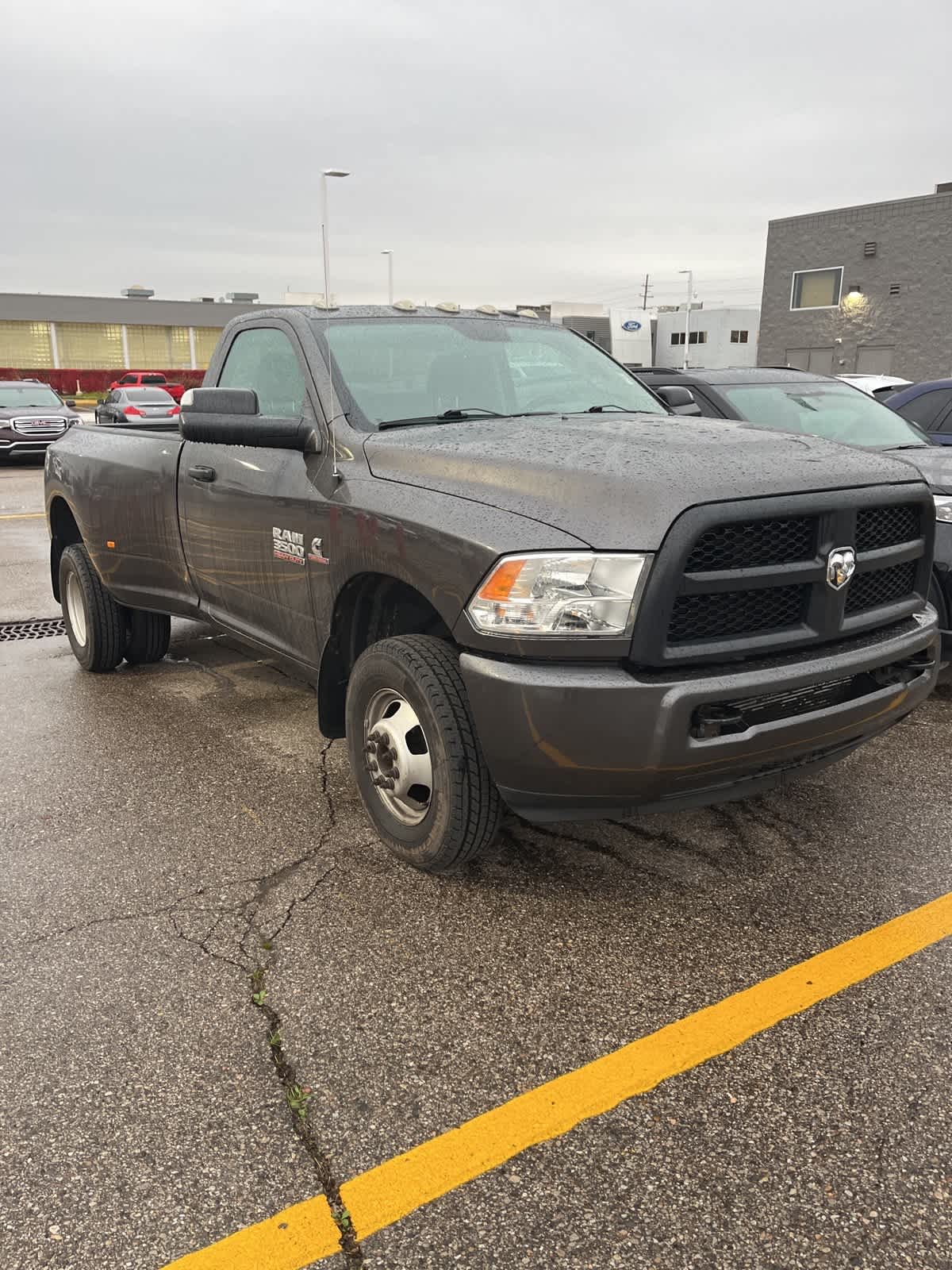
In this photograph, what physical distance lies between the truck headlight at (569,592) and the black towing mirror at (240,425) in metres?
1.30

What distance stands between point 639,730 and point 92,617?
407 centimetres

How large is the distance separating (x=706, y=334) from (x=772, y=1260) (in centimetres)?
6364

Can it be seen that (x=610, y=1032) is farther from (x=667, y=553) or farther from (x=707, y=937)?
(x=667, y=553)

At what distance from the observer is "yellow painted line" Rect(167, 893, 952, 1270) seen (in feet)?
6.52

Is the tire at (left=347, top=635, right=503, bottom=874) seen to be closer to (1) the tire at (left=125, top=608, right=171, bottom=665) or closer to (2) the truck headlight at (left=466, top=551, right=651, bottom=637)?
(2) the truck headlight at (left=466, top=551, right=651, bottom=637)

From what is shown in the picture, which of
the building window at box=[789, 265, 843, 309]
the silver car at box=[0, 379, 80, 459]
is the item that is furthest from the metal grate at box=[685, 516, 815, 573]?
the building window at box=[789, 265, 843, 309]

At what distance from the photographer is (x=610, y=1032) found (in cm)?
256

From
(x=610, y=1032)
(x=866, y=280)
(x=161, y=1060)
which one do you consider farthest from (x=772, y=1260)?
(x=866, y=280)

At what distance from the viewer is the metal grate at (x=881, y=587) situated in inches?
122

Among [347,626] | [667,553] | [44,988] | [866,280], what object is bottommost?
[44,988]

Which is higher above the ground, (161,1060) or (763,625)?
(763,625)

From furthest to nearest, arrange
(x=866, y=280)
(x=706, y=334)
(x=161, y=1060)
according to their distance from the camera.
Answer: (x=706, y=334)
(x=866, y=280)
(x=161, y=1060)

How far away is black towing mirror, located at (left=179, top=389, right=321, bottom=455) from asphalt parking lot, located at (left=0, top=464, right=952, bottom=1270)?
1.43 metres

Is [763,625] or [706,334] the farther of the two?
[706,334]
